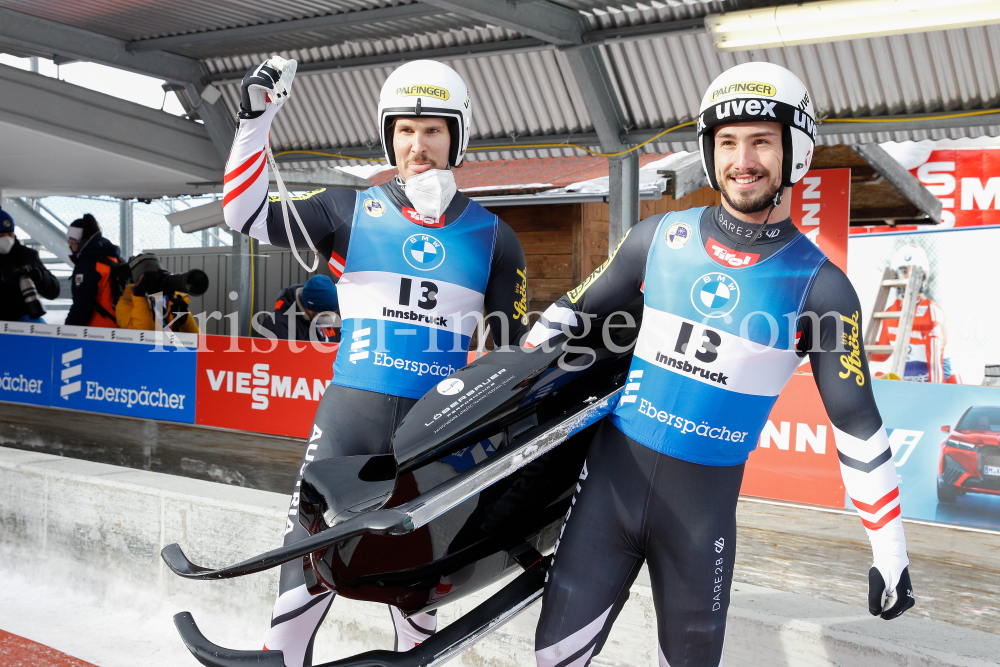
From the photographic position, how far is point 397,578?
2098mm

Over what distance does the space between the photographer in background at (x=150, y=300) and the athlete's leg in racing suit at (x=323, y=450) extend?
20.1ft

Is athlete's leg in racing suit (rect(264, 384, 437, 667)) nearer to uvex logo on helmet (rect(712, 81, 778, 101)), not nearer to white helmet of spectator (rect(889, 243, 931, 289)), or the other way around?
uvex logo on helmet (rect(712, 81, 778, 101))

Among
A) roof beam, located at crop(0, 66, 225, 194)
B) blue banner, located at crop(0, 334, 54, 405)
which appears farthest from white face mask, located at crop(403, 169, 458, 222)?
blue banner, located at crop(0, 334, 54, 405)

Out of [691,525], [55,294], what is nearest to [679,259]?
[691,525]

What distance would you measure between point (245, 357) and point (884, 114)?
19.2 feet

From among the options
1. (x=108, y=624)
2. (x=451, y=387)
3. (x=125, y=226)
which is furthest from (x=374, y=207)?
(x=125, y=226)

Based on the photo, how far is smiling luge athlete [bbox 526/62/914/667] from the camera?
2.16 metres

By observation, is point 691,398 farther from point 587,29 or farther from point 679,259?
point 587,29

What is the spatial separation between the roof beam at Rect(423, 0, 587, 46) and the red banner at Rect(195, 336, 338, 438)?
3159 millimetres

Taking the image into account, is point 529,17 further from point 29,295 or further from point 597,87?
point 29,295

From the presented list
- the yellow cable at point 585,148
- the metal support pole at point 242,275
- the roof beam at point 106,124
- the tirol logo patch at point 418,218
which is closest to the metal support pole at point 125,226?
the roof beam at point 106,124

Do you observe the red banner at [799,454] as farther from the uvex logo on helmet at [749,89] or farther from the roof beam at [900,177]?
the roof beam at [900,177]

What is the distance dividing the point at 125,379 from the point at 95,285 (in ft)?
3.37

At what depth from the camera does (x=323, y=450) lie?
2.57m
